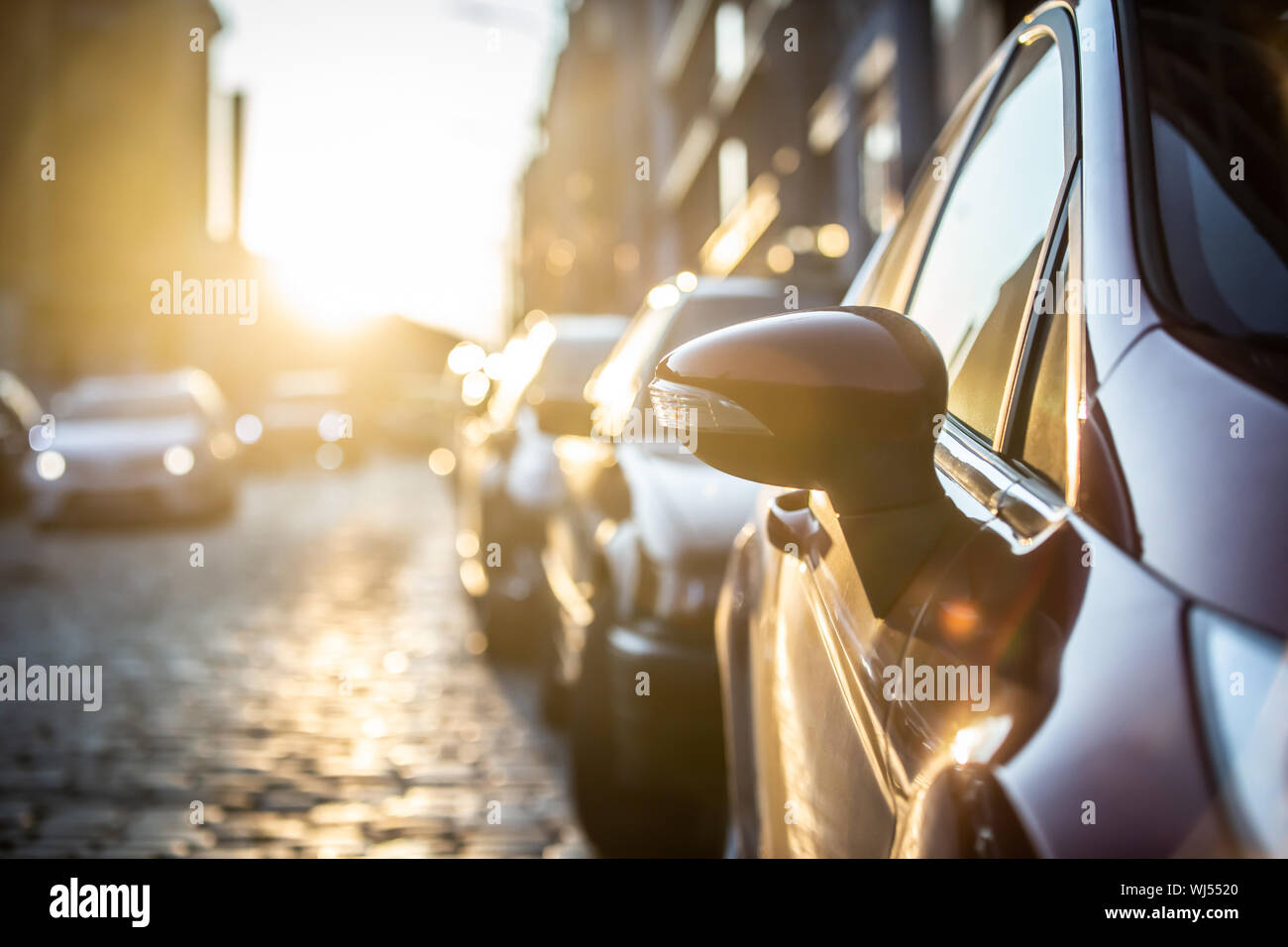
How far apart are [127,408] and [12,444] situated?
7.97ft

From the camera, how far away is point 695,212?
33875mm

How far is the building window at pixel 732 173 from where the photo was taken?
86.7 ft

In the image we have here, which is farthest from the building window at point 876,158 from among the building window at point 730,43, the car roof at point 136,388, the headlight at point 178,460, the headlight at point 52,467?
the headlight at point 52,467

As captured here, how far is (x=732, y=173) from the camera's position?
28.2m

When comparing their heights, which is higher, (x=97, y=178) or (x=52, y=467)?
(x=97, y=178)

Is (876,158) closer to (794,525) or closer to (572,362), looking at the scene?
(572,362)

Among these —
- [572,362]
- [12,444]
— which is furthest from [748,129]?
[572,362]

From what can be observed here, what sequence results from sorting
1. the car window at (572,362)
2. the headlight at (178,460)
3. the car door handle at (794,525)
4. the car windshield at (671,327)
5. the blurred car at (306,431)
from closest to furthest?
the car door handle at (794,525) < the car windshield at (671,327) < the car window at (572,362) < the headlight at (178,460) < the blurred car at (306,431)

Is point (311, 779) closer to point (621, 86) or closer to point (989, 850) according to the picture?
point (989, 850)

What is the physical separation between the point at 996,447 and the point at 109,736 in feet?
16.8

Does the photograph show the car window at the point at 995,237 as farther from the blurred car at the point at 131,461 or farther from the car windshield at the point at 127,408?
the car windshield at the point at 127,408

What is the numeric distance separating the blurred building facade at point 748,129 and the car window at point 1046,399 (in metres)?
4.10

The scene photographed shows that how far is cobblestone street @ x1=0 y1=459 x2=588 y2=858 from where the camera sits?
4.38 metres

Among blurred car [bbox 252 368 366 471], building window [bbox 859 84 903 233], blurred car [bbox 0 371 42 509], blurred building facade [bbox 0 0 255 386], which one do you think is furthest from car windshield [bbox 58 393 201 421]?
blurred building facade [bbox 0 0 255 386]
